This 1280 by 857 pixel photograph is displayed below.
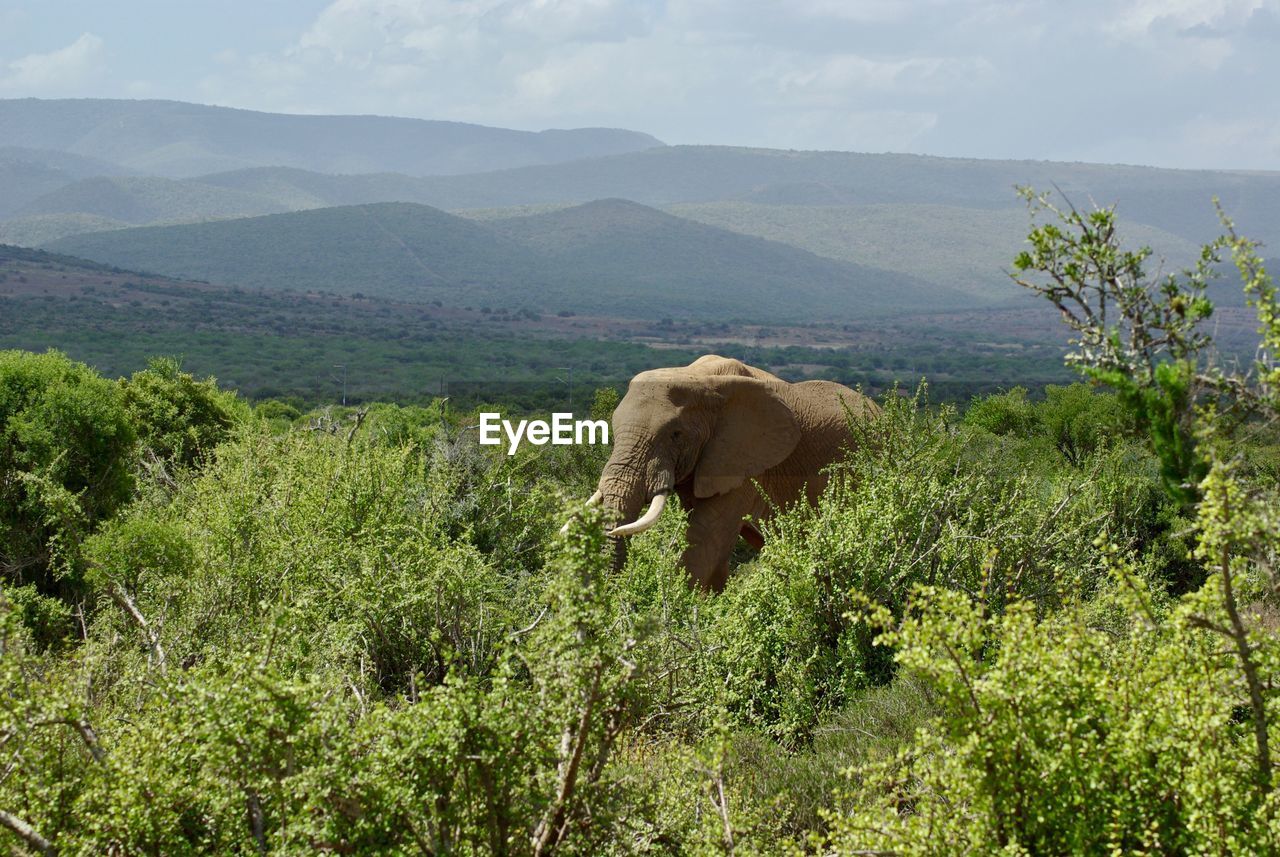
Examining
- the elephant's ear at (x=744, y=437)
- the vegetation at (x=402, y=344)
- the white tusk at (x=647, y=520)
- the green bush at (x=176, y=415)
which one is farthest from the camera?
the vegetation at (x=402, y=344)

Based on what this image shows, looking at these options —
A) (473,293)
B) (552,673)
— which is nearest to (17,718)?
(552,673)

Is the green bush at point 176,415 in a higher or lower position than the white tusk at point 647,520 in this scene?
lower

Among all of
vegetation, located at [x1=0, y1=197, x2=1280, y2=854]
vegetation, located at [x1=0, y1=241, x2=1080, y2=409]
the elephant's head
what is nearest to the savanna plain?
vegetation, located at [x1=0, y1=197, x2=1280, y2=854]

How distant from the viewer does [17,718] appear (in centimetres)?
514

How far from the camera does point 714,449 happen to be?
13852 millimetres

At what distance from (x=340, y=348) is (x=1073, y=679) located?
299 feet

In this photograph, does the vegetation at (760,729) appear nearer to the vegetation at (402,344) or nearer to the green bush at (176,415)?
the green bush at (176,415)

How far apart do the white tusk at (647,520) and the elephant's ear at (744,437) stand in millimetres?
767

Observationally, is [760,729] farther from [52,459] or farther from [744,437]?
[52,459]

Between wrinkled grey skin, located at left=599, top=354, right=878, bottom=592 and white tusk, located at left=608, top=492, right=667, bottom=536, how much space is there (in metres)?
0.11

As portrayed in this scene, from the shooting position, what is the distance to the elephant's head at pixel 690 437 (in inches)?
525

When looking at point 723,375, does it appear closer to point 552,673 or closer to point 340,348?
point 552,673

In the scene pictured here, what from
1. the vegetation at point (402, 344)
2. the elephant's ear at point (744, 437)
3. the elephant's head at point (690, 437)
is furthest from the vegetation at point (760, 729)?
the vegetation at point (402, 344)

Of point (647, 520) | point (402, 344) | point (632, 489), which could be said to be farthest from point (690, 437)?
point (402, 344)
